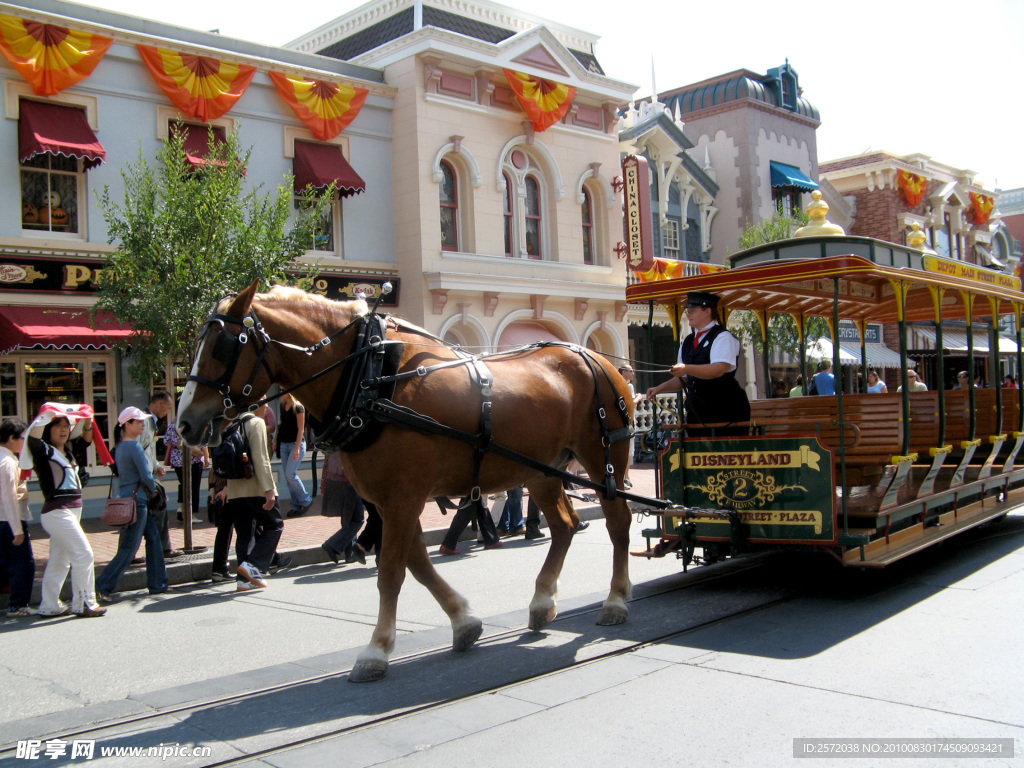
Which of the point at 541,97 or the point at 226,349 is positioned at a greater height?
the point at 541,97

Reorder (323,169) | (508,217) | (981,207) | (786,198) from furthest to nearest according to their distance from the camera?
(981,207), (786,198), (508,217), (323,169)

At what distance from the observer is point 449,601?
17.9 ft

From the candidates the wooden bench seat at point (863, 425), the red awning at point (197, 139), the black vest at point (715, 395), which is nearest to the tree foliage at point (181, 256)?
the red awning at point (197, 139)

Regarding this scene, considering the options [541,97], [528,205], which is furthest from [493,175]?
[541,97]

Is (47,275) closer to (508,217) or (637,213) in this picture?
(508,217)

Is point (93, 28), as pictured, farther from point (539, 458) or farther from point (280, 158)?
point (539, 458)

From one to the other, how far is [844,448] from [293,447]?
354 inches

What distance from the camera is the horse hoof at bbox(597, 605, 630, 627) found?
6.00m

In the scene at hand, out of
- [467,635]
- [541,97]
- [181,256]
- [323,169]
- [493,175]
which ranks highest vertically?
[541,97]

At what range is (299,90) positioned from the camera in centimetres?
1648

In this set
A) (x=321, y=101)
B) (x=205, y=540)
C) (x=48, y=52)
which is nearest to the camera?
(x=205, y=540)

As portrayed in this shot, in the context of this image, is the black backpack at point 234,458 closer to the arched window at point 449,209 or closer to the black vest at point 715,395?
the black vest at point 715,395

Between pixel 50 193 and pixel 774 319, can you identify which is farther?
pixel 774 319

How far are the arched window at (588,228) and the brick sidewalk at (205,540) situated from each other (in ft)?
Result: 26.2
